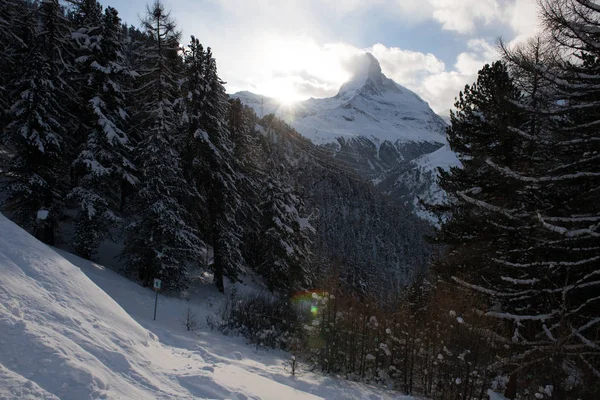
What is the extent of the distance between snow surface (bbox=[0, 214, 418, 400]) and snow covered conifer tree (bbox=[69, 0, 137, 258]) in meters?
9.10

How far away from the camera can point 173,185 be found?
17688 millimetres

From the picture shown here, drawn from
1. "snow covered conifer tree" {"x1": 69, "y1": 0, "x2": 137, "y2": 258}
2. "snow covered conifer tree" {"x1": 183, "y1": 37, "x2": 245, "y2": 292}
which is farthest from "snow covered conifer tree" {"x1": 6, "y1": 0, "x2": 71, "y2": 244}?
"snow covered conifer tree" {"x1": 183, "y1": 37, "x2": 245, "y2": 292}

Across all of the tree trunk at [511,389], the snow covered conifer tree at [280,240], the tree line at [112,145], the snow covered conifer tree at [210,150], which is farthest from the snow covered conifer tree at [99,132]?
the tree trunk at [511,389]

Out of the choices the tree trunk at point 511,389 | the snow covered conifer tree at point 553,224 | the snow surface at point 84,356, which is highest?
→ the snow covered conifer tree at point 553,224

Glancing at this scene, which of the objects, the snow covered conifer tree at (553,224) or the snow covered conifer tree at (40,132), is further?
the snow covered conifer tree at (40,132)

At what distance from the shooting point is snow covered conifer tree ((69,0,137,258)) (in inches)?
623

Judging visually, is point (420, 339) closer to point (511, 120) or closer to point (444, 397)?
point (444, 397)

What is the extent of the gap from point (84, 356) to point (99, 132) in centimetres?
1467

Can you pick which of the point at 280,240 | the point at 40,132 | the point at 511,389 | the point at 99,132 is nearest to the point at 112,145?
the point at 99,132

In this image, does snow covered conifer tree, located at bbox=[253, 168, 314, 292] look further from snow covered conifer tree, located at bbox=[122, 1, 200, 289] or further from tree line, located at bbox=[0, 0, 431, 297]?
snow covered conifer tree, located at bbox=[122, 1, 200, 289]

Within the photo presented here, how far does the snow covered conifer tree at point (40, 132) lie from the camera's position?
1491cm

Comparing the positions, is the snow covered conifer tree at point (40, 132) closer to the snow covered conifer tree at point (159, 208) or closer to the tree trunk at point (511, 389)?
the snow covered conifer tree at point (159, 208)

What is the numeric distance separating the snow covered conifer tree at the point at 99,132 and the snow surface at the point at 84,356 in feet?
29.9

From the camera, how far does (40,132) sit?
1513cm
